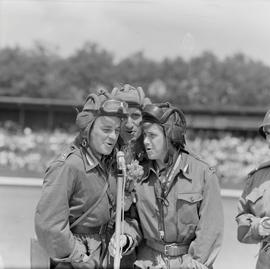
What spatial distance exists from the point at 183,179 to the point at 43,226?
3.02 ft

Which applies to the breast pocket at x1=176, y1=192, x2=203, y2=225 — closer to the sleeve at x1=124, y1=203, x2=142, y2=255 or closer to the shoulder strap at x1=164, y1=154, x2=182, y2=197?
the shoulder strap at x1=164, y1=154, x2=182, y2=197

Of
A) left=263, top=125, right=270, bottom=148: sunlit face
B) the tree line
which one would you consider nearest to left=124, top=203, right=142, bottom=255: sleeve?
left=263, top=125, right=270, bottom=148: sunlit face

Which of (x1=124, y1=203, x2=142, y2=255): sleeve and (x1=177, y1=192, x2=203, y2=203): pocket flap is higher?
(x1=177, y1=192, x2=203, y2=203): pocket flap

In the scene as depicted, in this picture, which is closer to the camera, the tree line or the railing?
the railing

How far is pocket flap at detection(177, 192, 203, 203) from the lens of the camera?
9.50 ft

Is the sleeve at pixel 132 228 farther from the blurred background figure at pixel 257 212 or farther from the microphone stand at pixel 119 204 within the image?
the blurred background figure at pixel 257 212

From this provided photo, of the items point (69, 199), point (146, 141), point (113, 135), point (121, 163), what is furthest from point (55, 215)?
point (146, 141)

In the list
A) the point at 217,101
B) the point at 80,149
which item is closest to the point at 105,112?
the point at 80,149

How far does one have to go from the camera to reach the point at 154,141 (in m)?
2.97

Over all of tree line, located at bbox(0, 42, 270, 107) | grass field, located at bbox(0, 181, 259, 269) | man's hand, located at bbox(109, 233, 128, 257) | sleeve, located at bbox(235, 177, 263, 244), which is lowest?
grass field, located at bbox(0, 181, 259, 269)

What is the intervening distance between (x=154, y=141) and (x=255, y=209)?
0.78 meters

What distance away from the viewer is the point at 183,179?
2.98 metres

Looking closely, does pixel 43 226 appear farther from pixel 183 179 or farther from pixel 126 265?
pixel 183 179

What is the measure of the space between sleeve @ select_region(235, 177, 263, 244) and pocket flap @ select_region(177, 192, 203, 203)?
1.06 feet
